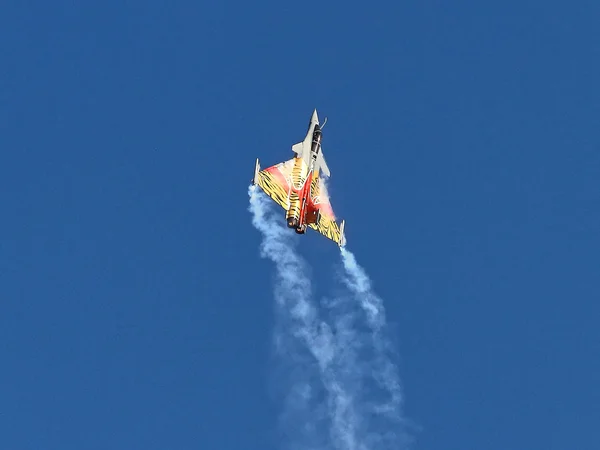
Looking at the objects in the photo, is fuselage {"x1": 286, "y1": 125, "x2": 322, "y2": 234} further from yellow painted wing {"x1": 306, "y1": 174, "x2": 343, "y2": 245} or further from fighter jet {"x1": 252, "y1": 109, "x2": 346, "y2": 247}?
yellow painted wing {"x1": 306, "y1": 174, "x2": 343, "y2": 245}

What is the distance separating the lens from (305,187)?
513ft

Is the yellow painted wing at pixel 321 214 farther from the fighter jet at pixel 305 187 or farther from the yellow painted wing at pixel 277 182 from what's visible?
the yellow painted wing at pixel 277 182

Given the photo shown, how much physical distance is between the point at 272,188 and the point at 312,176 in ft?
23.0

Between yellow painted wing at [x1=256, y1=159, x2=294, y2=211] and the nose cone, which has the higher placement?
the nose cone

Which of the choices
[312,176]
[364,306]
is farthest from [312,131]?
[364,306]

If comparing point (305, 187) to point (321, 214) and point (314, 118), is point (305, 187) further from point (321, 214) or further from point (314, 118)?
point (314, 118)

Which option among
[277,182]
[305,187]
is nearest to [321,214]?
[305,187]

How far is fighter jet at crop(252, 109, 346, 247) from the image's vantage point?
503 ft

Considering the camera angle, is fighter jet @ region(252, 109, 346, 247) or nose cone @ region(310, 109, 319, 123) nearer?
fighter jet @ region(252, 109, 346, 247)

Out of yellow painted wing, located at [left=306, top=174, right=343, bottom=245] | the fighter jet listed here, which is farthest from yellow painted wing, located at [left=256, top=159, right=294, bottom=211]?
yellow painted wing, located at [left=306, top=174, right=343, bottom=245]

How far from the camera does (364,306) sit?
162 m

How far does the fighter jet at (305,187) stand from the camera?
503 ft

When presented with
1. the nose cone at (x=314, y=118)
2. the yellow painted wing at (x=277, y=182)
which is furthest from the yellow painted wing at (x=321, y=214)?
the nose cone at (x=314, y=118)

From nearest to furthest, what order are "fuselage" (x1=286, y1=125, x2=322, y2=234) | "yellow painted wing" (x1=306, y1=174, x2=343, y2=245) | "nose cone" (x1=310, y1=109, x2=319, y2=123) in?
1. "fuselage" (x1=286, y1=125, x2=322, y2=234)
2. "yellow painted wing" (x1=306, y1=174, x2=343, y2=245)
3. "nose cone" (x1=310, y1=109, x2=319, y2=123)
